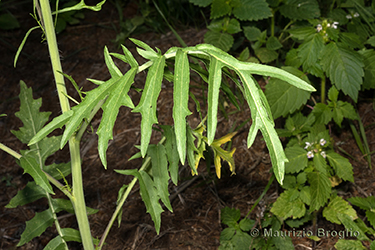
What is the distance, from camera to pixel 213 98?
32.5 inches

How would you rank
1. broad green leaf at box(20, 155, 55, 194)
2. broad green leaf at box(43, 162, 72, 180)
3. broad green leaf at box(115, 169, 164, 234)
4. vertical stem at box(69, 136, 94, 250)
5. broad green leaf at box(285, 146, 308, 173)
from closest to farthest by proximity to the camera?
broad green leaf at box(20, 155, 55, 194) < vertical stem at box(69, 136, 94, 250) < broad green leaf at box(115, 169, 164, 234) < broad green leaf at box(43, 162, 72, 180) < broad green leaf at box(285, 146, 308, 173)

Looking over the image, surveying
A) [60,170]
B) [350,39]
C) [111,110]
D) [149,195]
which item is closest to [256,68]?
[111,110]

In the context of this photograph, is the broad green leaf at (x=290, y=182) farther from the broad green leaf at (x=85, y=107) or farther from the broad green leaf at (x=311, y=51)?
the broad green leaf at (x=85, y=107)

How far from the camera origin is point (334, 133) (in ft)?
7.52

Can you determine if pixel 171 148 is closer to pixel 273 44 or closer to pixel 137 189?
pixel 137 189

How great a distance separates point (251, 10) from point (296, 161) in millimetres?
1015

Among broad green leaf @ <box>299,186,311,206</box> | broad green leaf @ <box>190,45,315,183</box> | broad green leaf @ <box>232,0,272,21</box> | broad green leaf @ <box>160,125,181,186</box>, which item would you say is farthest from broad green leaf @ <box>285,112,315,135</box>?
broad green leaf @ <box>190,45,315,183</box>

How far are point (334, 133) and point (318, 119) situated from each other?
373 millimetres

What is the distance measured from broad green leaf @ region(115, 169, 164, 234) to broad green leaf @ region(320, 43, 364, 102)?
1.15 meters

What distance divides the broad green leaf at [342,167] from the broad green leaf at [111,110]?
1.30 m

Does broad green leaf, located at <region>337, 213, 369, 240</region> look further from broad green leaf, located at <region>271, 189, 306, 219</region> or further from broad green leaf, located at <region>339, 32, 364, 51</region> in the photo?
broad green leaf, located at <region>339, 32, 364, 51</region>

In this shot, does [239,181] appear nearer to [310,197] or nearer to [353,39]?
[310,197]

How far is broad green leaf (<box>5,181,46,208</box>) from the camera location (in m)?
1.55

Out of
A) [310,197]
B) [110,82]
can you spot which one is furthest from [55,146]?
[310,197]
